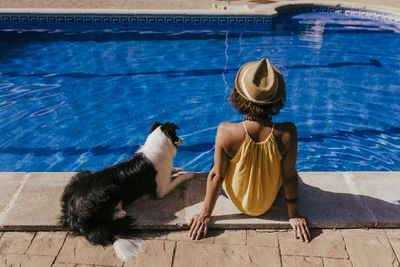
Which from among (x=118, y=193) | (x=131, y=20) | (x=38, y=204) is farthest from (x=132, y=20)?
(x=118, y=193)

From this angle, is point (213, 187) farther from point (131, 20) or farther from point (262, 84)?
point (131, 20)

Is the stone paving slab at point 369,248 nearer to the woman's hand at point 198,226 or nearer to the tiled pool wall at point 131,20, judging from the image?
the woman's hand at point 198,226

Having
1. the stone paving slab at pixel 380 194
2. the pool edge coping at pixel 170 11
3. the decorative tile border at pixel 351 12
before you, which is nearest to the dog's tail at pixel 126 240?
the stone paving slab at pixel 380 194

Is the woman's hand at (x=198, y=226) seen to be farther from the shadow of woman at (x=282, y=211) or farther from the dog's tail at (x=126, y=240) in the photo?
the dog's tail at (x=126, y=240)

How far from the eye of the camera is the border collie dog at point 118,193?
2732mm

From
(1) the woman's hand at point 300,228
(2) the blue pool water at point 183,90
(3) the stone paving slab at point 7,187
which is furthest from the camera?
(2) the blue pool water at point 183,90

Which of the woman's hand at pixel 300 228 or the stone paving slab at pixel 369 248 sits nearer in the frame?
the stone paving slab at pixel 369 248

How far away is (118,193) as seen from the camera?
2.88m

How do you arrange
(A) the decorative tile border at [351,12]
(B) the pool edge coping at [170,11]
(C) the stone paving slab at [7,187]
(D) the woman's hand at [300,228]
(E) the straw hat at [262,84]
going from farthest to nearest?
(A) the decorative tile border at [351,12]
(B) the pool edge coping at [170,11]
(C) the stone paving slab at [7,187]
(D) the woman's hand at [300,228]
(E) the straw hat at [262,84]

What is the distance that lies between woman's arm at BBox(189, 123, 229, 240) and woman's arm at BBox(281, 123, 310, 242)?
47 cm

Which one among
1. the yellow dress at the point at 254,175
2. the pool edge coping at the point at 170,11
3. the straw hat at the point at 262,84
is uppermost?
the pool edge coping at the point at 170,11

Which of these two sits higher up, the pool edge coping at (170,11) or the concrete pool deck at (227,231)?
the pool edge coping at (170,11)

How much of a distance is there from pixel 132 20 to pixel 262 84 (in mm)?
8558

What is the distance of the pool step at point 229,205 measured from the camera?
2934mm
